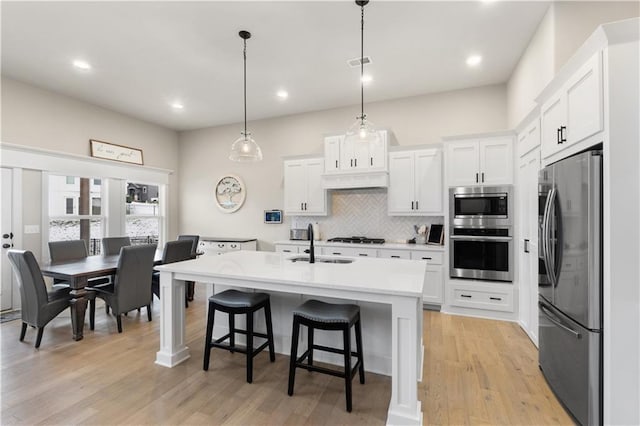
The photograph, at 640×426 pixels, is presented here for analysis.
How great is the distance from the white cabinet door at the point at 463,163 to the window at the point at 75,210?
5.57 meters

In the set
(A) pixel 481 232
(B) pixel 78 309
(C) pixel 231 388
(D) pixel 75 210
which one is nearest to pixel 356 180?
(A) pixel 481 232

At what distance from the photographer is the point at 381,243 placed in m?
4.67

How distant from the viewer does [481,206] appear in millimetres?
3893

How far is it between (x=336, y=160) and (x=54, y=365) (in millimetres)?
3973

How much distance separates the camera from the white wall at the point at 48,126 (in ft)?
13.5

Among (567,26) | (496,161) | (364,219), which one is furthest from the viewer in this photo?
(364,219)

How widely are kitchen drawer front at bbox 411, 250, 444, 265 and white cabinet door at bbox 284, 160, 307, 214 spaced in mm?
2009

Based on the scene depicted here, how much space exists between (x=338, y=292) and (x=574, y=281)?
1499 millimetres

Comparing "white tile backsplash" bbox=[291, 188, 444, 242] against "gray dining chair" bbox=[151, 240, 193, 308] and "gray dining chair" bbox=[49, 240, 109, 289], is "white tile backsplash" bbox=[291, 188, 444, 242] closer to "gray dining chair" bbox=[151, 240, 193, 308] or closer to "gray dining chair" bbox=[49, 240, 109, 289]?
"gray dining chair" bbox=[151, 240, 193, 308]

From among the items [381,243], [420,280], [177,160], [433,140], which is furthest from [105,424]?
[177,160]

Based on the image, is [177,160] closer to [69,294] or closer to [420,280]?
[69,294]

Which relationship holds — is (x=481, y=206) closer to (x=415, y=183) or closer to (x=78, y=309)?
(x=415, y=183)

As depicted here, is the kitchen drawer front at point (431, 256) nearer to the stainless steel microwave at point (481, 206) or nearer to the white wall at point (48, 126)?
the stainless steel microwave at point (481, 206)

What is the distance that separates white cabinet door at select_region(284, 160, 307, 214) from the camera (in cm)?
523
